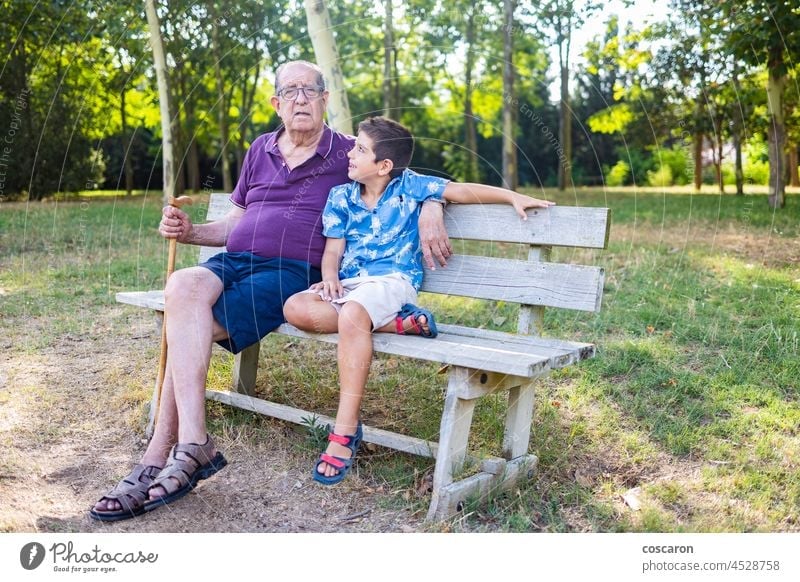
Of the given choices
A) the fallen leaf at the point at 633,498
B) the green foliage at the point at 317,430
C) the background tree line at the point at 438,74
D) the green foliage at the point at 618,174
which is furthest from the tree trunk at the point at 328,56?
the green foliage at the point at 618,174

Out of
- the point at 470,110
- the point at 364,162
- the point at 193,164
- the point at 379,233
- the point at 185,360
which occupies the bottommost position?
the point at 185,360

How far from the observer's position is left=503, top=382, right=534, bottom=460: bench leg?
128 inches

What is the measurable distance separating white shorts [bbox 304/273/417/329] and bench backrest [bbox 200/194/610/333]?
0.31 meters

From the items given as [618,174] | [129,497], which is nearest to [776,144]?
[129,497]

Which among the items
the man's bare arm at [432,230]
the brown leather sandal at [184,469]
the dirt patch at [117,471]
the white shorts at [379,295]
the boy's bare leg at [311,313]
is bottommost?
the dirt patch at [117,471]

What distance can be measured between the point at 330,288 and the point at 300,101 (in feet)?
2.94

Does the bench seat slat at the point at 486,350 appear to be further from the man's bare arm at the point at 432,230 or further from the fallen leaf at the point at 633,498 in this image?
the fallen leaf at the point at 633,498

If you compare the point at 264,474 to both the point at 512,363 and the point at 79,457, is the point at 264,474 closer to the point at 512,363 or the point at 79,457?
Answer: the point at 79,457

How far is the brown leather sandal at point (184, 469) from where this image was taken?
3.00 metres

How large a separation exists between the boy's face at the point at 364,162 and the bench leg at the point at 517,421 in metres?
1.07

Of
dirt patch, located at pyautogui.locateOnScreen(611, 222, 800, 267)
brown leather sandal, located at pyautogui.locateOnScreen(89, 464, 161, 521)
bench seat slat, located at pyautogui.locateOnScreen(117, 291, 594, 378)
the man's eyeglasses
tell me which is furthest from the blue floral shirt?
dirt patch, located at pyautogui.locateOnScreen(611, 222, 800, 267)

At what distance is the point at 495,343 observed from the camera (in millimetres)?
3232

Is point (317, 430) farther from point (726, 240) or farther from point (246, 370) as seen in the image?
point (726, 240)

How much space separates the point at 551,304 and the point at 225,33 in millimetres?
12780
